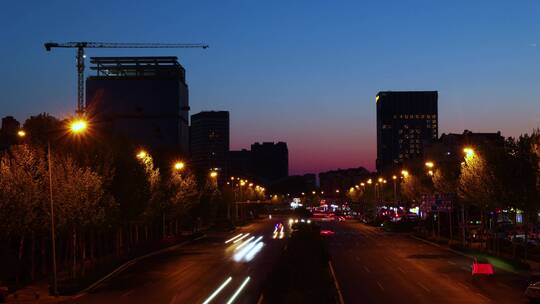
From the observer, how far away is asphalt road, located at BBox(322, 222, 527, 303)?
32500 millimetres

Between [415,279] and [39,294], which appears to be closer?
[39,294]

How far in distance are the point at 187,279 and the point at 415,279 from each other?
13.2 metres

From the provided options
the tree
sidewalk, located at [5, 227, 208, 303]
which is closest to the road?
sidewalk, located at [5, 227, 208, 303]

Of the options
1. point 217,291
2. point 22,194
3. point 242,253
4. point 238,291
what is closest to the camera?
point 238,291

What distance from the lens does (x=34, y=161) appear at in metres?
41.2

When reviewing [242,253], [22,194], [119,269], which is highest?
[22,194]

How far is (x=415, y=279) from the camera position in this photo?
40500 millimetres

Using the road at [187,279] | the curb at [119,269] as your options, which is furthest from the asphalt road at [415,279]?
the curb at [119,269]

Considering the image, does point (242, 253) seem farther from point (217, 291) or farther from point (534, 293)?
point (534, 293)

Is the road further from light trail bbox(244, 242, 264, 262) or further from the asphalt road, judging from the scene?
the asphalt road

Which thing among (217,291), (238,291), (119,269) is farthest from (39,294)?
(119,269)

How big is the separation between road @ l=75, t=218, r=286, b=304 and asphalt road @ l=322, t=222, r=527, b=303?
17.1 ft

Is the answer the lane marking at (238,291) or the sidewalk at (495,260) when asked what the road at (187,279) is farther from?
the sidewalk at (495,260)

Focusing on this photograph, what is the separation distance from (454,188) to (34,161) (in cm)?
4472
